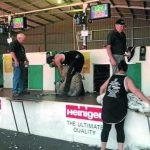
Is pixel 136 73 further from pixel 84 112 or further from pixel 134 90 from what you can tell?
pixel 134 90

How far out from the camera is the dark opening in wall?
21.9 feet

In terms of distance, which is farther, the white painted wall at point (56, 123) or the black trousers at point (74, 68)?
the black trousers at point (74, 68)

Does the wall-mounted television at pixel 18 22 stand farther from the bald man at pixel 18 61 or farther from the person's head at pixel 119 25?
the person's head at pixel 119 25

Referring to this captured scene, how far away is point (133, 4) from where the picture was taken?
49.5ft

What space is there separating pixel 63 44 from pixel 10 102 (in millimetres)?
15203

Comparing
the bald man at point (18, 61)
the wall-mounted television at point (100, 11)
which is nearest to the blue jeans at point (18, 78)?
the bald man at point (18, 61)

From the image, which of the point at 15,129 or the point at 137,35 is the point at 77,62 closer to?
the point at 15,129

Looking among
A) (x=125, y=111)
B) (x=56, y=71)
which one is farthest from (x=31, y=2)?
(x=125, y=111)

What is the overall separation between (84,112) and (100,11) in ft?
14.7

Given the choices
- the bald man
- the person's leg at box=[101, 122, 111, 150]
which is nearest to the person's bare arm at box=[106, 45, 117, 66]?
the person's leg at box=[101, 122, 111, 150]

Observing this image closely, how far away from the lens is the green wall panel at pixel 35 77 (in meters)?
7.61

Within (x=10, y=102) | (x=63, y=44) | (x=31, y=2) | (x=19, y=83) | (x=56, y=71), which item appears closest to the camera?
(x=10, y=102)

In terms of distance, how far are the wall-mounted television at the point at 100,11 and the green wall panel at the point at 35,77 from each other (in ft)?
7.38

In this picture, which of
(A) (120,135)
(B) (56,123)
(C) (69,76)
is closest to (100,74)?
(C) (69,76)
